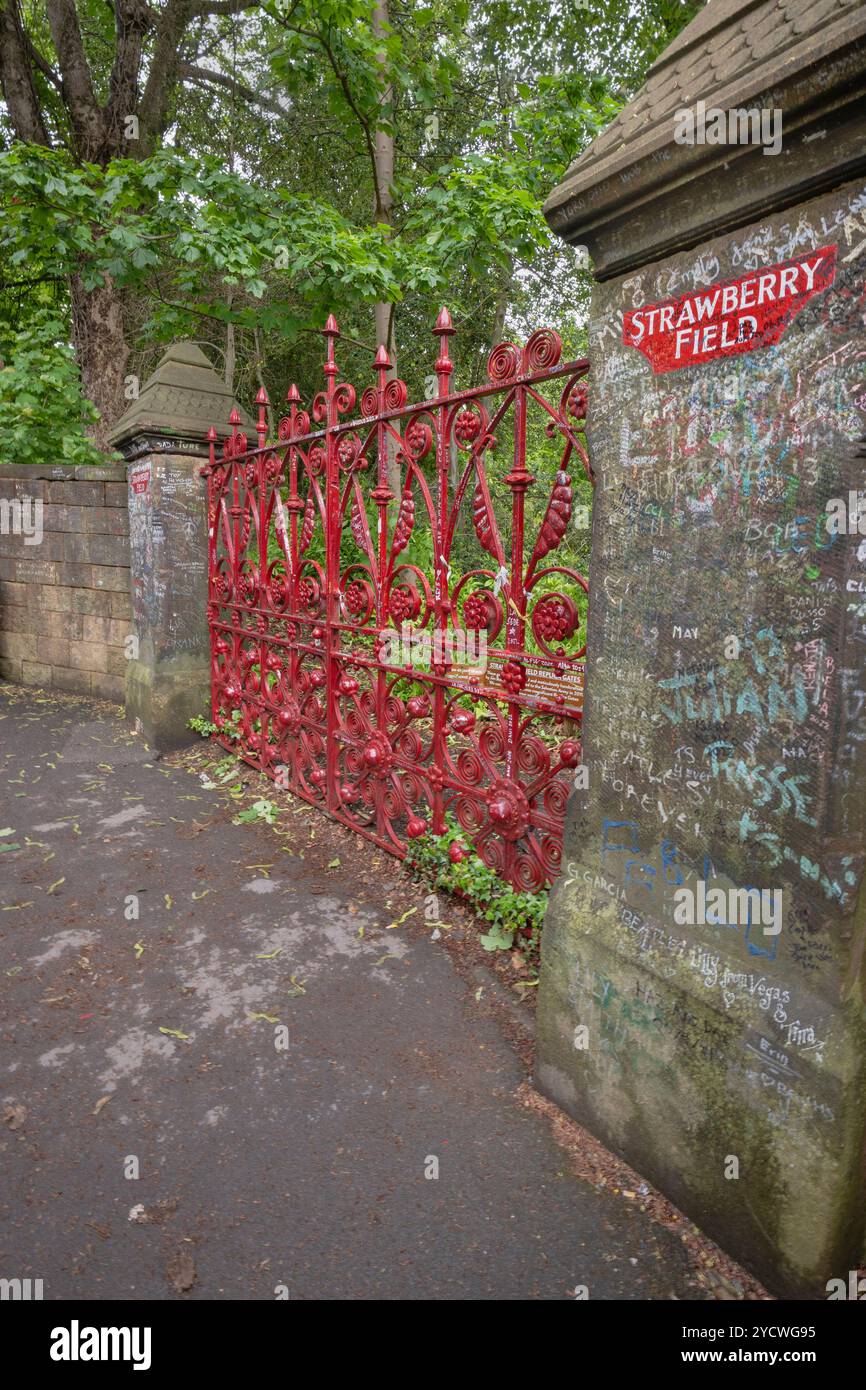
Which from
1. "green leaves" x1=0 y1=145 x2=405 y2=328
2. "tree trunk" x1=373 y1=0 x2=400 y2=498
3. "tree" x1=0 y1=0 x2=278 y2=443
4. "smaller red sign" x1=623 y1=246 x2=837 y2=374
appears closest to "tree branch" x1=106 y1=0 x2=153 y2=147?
"tree" x1=0 y1=0 x2=278 y2=443

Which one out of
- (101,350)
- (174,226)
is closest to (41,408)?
(174,226)

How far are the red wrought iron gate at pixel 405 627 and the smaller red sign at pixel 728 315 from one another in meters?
0.61

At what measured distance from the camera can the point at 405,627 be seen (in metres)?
3.81

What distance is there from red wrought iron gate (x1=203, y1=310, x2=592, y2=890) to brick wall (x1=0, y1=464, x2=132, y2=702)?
5.22 ft

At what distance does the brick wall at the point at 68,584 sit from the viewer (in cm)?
722

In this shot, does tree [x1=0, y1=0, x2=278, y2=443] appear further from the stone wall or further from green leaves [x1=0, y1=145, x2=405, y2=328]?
the stone wall

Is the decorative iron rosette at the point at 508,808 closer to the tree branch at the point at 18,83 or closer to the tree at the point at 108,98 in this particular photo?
the tree at the point at 108,98

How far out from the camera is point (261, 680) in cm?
538

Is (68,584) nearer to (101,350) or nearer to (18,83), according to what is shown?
(101,350)

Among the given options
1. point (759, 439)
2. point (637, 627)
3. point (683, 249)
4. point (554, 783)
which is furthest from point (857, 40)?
point (554, 783)

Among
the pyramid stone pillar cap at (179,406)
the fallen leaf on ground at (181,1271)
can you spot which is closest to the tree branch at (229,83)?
the pyramid stone pillar cap at (179,406)

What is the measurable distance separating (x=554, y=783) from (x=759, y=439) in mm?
1590

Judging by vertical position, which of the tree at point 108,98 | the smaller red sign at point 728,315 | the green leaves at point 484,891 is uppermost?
the tree at point 108,98
